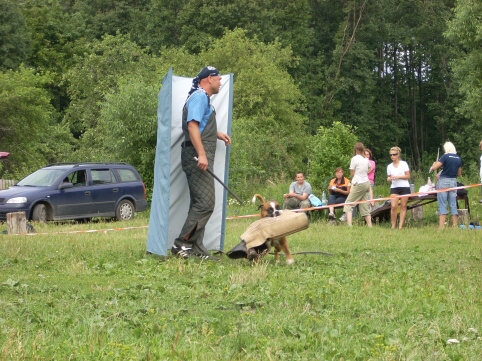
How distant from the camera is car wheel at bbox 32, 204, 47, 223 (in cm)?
2105

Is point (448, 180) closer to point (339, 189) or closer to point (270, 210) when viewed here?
point (339, 189)

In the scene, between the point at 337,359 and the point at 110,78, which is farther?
the point at 110,78

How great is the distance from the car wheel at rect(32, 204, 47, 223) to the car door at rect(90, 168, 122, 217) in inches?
62.4

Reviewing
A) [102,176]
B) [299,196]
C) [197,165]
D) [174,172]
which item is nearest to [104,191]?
[102,176]

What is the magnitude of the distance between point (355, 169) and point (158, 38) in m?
40.4

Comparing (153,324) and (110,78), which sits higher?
(110,78)

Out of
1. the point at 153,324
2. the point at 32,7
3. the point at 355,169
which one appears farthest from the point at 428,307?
the point at 32,7

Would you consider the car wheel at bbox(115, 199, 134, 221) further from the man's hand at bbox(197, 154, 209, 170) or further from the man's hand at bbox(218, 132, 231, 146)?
the man's hand at bbox(197, 154, 209, 170)

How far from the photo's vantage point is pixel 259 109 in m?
48.3

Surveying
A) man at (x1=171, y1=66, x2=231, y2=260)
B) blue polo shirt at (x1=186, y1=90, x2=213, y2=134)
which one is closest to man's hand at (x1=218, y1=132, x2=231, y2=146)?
man at (x1=171, y1=66, x2=231, y2=260)

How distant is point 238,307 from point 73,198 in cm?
1595

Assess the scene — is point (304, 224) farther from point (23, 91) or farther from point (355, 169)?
point (23, 91)

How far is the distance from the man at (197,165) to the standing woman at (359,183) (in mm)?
7502

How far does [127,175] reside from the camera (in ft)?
79.0
